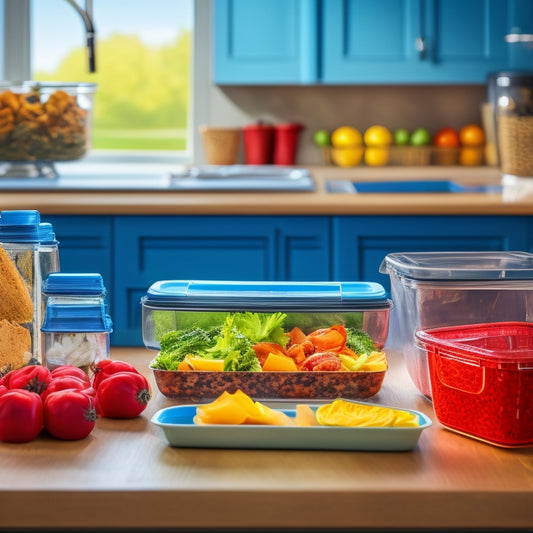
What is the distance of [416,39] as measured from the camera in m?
3.57

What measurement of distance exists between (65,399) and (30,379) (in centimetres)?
6

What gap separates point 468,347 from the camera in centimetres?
106

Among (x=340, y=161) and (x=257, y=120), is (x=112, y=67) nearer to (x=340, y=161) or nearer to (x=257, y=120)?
(x=257, y=120)

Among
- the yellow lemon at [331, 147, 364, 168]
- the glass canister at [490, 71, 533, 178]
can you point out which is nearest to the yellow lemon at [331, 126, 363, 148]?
the yellow lemon at [331, 147, 364, 168]

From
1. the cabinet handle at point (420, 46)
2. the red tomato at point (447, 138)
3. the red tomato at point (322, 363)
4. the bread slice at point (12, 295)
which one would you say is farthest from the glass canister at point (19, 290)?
the red tomato at point (447, 138)

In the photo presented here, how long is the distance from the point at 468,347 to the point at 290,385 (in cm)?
22

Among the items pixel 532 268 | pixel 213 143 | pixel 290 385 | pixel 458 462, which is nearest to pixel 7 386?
pixel 290 385

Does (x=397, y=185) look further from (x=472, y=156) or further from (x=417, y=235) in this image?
(x=417, y=235)

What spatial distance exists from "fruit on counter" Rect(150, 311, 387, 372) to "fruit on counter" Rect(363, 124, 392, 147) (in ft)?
8.63

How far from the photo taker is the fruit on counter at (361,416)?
1035 millimetres

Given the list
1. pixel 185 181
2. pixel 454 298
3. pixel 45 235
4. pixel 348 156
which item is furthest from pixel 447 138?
pixel 45 235

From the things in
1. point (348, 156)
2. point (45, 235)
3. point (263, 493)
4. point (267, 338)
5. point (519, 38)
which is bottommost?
point (263, 493)

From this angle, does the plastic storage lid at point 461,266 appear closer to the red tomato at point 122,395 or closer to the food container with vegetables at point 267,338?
the food container with vegetables at point 267,338

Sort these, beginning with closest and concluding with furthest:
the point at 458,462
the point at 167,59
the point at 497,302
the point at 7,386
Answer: the point at 458,462, the point at 7,386, the point at 497,302, the point at 167,59
